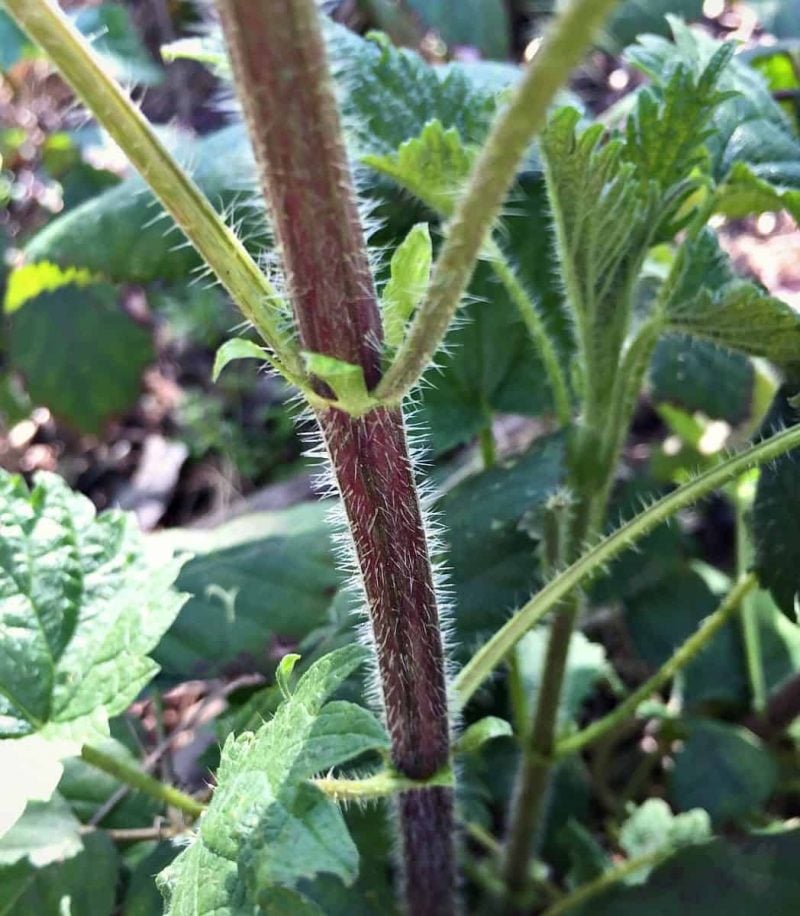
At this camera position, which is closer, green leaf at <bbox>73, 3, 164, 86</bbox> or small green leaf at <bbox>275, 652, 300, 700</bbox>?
small green leaf at <bbox>275, 652, 300, 700</bbox>

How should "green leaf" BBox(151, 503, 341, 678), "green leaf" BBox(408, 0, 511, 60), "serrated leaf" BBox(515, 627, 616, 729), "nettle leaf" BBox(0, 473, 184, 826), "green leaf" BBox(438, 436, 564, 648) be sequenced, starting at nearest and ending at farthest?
1. "nettle leaf" BBox(0, 473, 184, 826)
2. "green leaf" BBox(438, 436, 564, 648)
3. "green leaf" BBox(151, 503, 341, 678)
4. "serrated leaf" BBox(515, 627, 616, 729)
5. "green leaf" BBox(408, 0, 511, 60)

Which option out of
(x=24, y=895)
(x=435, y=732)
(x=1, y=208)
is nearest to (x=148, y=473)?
(x=1, y=208)

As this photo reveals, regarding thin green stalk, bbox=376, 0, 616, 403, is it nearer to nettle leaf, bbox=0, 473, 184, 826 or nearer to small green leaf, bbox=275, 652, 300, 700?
small green leaf, bbox=275, 652, 300, 700

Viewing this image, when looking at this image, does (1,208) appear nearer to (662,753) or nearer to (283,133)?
(662,753)

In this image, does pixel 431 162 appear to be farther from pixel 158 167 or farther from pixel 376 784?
pixel 376 784

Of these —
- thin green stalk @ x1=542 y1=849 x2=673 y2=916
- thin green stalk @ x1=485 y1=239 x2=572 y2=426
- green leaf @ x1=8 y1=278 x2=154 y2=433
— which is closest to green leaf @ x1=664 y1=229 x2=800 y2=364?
→ thin green stalk @ x1=485 y1=239 x2=572 y2=426
